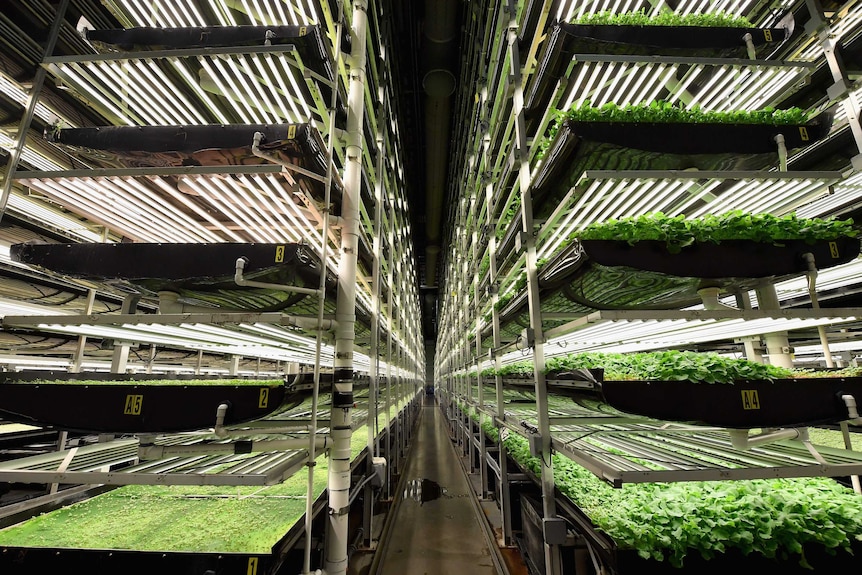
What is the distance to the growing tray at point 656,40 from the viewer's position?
84.8 inches

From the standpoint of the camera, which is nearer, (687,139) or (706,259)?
(706,259)

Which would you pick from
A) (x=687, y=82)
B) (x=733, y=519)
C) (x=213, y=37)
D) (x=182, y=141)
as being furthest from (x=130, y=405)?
(x=687, y=82)

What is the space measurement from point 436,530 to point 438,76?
26.1 ft

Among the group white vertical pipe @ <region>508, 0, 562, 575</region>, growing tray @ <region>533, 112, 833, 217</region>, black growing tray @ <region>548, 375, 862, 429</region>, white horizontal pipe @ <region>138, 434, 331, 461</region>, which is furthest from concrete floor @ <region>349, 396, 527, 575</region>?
growing tray @ <region>533, 112, 833, 217</region>

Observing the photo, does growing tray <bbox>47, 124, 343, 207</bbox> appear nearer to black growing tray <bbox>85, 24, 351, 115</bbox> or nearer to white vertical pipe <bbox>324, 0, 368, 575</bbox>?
black growing tray <bbox>85, 24, 351, 115</bbox>

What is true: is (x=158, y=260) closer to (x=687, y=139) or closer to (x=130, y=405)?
(x=130, y=405)

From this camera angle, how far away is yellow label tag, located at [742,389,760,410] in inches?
56.8

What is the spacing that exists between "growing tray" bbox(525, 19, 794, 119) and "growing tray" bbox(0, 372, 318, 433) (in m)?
2.66

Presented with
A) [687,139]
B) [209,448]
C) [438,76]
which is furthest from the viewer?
[438,76]

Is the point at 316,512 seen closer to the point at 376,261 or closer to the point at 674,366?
the point at 674,366

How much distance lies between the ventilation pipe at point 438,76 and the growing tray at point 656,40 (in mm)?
5173

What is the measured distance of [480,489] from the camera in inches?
187

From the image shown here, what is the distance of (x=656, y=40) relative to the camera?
218 centimetres

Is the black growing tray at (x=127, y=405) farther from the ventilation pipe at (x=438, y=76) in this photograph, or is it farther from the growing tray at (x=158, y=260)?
the ventilation pipe at (x=438, y=76)
